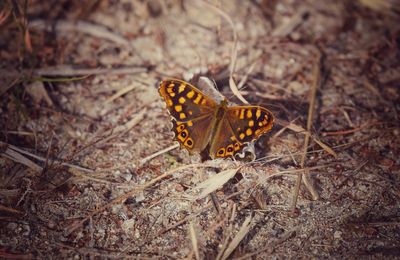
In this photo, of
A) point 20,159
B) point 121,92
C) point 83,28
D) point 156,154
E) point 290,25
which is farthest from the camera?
point 290,25

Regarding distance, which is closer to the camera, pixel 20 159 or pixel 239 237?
pixel 239 237

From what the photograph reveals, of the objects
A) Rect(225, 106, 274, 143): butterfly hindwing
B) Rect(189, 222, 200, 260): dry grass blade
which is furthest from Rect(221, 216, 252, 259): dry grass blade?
Rect(225, 106, 274, 143): butterfly hindwing

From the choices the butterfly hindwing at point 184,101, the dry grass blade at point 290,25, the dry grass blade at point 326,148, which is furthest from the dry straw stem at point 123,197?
the dry grass blade at point 290,25

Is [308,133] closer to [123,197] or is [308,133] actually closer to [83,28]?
[123,197]

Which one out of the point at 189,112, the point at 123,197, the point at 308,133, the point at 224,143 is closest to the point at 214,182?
the point at 224,143

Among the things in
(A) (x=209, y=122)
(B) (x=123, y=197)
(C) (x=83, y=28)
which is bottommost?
(B) (x=123, y=197)

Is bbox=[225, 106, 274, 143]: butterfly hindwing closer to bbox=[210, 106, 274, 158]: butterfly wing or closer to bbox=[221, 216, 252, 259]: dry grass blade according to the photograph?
bbox=[210, 106, 274, 158]: butterfly wing

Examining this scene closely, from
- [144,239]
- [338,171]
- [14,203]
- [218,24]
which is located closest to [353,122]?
[338,171]

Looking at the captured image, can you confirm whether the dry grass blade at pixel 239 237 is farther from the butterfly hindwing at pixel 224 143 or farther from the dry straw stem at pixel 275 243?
the butterfly hindwing at pixel 224 143
